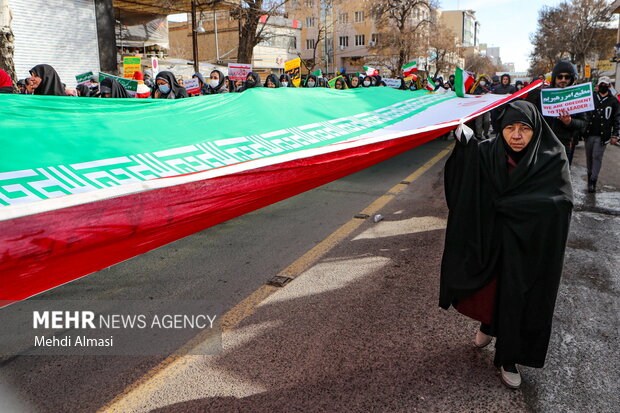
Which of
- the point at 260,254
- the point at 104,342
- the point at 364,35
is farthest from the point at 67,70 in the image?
the point at 364,35

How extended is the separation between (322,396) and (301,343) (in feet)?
2.04

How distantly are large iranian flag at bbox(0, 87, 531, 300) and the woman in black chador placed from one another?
0.89 m

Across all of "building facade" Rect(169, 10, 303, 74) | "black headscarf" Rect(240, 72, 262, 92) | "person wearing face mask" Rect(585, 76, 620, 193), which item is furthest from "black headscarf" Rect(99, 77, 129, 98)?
"building facade" Rect(169, 10, 303, 74)

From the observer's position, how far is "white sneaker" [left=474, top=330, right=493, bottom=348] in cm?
330

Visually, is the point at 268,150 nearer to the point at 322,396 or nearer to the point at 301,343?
the point at 301,343

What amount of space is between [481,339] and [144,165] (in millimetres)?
2685

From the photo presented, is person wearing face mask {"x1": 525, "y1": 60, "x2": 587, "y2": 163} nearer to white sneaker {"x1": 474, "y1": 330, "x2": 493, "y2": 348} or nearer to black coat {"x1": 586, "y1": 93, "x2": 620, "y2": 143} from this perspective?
black coat {"x1": 586, "y1": 93, "x2": 620, "y2": 143}

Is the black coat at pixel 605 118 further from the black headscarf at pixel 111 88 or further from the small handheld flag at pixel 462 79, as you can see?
the black headscarf at pixel 111 88

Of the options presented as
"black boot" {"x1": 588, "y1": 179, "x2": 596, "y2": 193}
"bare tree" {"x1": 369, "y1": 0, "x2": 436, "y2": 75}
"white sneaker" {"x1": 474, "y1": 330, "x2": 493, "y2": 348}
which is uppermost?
"bare tree" {"x1": 369, "y1": 0, "x2": 436, "y2": 75}

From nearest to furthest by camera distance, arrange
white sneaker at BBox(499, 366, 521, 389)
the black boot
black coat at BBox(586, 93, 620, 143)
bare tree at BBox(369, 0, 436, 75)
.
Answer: white sneaker at BBox(499, 366, 521, 389)
black coat at BBox(586, 93, 620, 143)
the black boot
bare tree at BBox(369, 0, 436, 75)

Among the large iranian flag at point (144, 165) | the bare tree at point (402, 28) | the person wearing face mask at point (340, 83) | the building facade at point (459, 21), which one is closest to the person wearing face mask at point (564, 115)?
the large iranian flag at point (144, 165)

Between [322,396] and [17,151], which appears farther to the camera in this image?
[17,151]

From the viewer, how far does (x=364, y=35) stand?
73.6 metres

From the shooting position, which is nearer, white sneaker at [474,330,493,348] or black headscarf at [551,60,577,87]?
white sneaker at [474,330,493,348]
